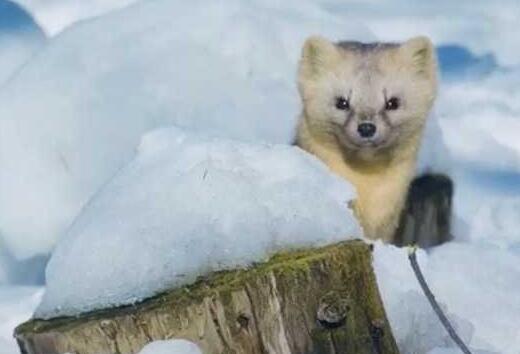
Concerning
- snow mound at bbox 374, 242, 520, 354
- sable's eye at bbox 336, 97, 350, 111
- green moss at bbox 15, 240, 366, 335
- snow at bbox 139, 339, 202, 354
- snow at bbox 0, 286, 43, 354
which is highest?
green moss at bbox 15, 240, 366, 335

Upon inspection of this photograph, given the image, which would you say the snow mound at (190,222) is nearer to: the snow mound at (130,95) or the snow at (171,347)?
the snow at (171,347)

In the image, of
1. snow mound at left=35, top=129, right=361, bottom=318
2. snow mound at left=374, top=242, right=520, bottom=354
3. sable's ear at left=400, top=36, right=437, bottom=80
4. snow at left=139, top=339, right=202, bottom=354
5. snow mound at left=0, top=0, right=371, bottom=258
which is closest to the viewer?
snow at left=139, top=339, right=202, bottom=354

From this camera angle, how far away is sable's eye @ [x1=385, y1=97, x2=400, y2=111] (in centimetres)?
628

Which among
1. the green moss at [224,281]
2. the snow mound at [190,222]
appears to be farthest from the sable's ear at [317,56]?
the green moss at [224,281]

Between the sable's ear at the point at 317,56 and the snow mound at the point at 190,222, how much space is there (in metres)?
2.69

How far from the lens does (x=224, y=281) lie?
3.39m

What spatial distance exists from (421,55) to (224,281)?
328 centimetres

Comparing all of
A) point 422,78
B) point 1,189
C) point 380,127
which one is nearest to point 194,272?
point 380,127

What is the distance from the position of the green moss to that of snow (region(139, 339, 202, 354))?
0.08 meters

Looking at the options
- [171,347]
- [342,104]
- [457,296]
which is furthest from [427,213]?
[171,347]

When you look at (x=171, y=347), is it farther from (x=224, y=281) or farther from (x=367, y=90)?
(x=367, y=90)

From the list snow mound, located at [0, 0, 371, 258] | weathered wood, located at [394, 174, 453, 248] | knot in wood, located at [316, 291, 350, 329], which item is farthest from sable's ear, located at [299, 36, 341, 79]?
knot in wood, located at [316, 291, 350, 329]

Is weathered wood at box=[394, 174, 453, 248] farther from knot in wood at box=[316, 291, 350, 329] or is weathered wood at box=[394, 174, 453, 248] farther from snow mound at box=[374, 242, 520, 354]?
knot in wood at box=[316, 291, 350, 329]

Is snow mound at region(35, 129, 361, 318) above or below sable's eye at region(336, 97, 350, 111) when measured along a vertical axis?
above
